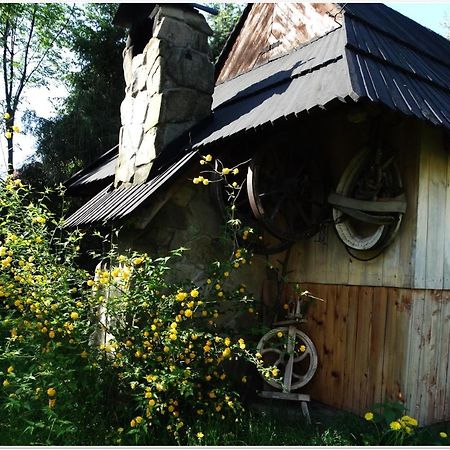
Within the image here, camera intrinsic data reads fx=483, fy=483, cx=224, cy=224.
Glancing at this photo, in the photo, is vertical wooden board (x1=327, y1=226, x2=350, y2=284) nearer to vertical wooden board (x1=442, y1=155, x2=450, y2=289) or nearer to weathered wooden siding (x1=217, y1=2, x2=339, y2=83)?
vertical wooden board (x1=442, y1=155, x2=450, y2=289)

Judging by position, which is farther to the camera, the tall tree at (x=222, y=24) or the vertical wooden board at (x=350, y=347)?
the tall tree at (x=222, y=24)

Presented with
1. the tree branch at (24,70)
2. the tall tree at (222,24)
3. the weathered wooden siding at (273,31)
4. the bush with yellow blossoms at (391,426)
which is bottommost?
the bush with yellow blossoms at (391,426)

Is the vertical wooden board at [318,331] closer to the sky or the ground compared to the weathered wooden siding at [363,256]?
closer to the ground

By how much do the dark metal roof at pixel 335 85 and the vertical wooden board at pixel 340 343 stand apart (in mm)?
1648

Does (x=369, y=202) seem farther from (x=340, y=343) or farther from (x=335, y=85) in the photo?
(x=340, y=343)

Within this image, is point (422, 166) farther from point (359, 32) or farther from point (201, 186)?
point (201, 186)

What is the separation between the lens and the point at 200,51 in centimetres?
513

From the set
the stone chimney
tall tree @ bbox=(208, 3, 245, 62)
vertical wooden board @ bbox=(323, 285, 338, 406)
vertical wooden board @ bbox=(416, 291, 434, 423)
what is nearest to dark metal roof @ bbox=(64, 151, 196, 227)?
the stone chimney

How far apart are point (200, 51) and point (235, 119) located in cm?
116

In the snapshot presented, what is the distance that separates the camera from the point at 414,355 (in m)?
3.65

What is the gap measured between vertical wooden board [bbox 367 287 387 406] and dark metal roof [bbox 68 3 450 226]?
1.44 metres

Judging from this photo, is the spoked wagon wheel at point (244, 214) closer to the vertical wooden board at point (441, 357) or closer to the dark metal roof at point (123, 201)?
the dark metal roof at point (123, 201)

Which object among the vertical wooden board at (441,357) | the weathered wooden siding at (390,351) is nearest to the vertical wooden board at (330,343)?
the weathered wooden siding at (390,351)

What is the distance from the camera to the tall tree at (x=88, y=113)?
10.6 meters
